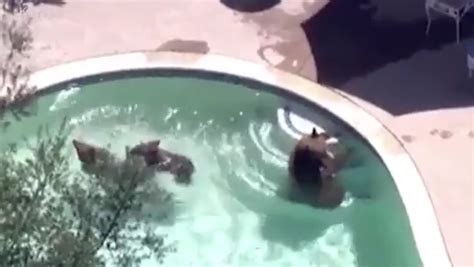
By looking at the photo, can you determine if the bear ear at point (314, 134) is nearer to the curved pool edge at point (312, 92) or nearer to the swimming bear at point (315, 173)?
the swimming bear at point (315, 173)

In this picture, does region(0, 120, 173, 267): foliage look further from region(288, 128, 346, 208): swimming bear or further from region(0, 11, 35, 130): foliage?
region(288, 128, 346, 208): swimming bear

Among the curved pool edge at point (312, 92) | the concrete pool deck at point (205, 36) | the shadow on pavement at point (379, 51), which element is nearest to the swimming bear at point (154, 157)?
the curved pool edge at point (312, 92)

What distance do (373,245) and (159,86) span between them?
7.97 feet

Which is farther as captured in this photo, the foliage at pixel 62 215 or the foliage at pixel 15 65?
the foliage at pixel 15 65

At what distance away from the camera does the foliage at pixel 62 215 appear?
20.8ft

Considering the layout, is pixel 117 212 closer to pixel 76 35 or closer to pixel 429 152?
pixel 429 152

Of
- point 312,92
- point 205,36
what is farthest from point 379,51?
point 205,36

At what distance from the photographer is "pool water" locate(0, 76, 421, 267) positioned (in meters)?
9.71

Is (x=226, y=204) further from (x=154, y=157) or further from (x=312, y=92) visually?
(x=312, y=92)

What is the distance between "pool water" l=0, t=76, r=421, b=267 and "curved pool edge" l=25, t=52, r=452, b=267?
0.33 feet

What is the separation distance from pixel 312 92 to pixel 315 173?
0.98 m

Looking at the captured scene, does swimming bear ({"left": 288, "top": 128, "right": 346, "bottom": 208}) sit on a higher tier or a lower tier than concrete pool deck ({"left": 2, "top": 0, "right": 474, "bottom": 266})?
lower

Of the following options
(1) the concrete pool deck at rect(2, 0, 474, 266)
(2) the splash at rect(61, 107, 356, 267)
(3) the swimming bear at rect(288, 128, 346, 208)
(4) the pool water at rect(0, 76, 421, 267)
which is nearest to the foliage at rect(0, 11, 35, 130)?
(1) the concrete pool deck at rect(2, 0, 474, 266)

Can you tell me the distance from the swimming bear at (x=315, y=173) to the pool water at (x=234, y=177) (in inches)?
3.3
